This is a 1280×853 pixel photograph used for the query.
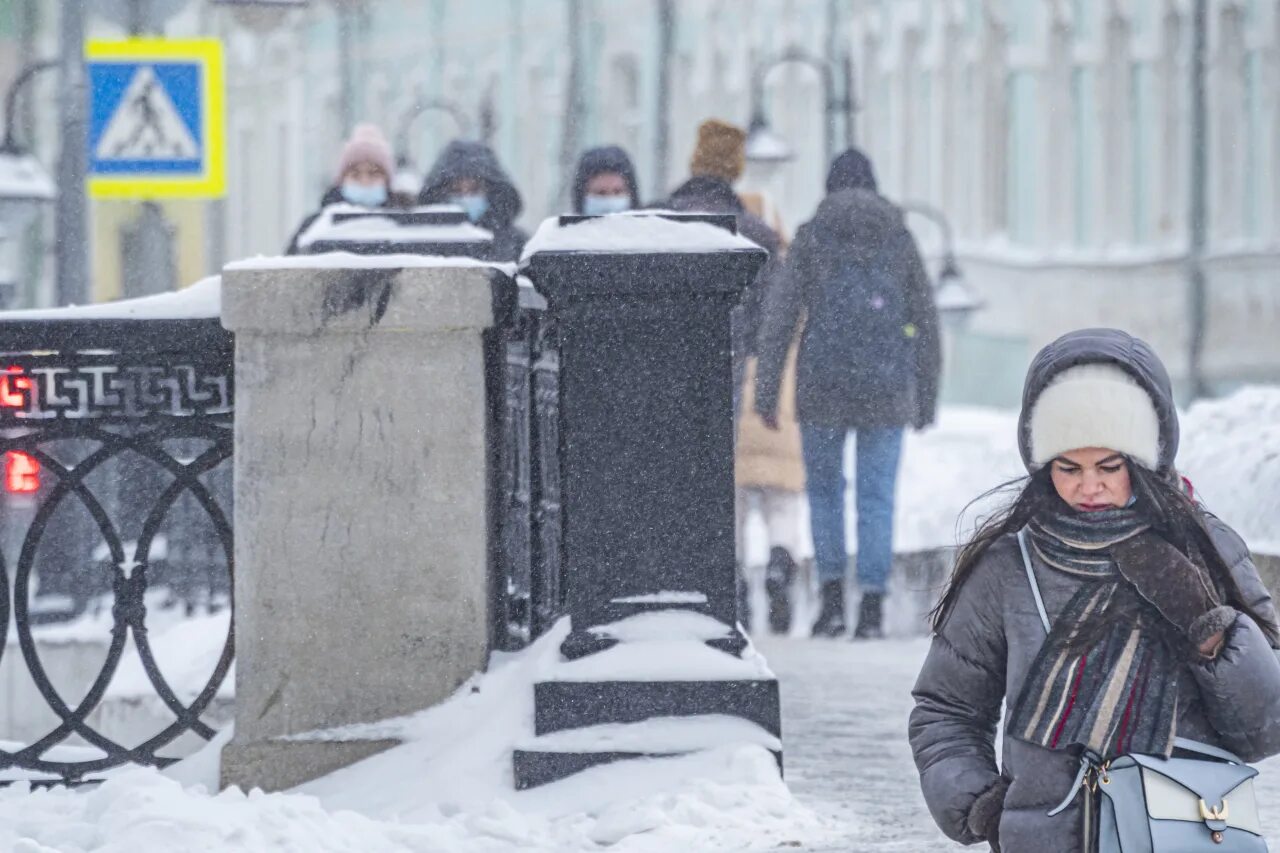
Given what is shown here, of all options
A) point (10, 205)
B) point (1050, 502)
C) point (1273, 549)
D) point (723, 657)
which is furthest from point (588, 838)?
point (10, 205)

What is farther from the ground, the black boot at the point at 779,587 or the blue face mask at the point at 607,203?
the blue face mask at the point at 607,203

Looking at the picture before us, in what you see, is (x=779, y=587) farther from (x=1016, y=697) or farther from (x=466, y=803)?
(x=1016, y=697)

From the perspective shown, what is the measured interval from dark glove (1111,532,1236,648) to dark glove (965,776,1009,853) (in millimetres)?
318

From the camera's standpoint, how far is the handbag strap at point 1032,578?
3.62 m

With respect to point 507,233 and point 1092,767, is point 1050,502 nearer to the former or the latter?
point 1092,767

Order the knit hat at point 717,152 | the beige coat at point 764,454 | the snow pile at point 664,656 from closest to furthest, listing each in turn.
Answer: the snow pile at point 664,656, the knit hat at point 717,152, the beige coat at point 764,454

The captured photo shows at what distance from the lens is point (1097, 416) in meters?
3.61

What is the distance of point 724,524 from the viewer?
20.9ft

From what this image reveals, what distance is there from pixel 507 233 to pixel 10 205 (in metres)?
5.67

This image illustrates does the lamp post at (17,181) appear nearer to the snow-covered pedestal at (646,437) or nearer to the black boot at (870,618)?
the black boot at (870,618)

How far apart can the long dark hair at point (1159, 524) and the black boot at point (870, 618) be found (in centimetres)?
628

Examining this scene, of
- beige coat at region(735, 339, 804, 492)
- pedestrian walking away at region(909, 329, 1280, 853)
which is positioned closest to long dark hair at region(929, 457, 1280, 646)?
pedestrian walking away at region(909, 329, 1280, 853)

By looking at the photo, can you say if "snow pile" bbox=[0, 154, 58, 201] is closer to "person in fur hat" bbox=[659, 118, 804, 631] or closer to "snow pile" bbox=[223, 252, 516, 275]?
"person in fur hat" bbox=[659, 118, 804, 631]

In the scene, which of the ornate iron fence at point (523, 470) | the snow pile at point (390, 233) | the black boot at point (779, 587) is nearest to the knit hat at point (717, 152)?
the black boot at point (779, 587)
